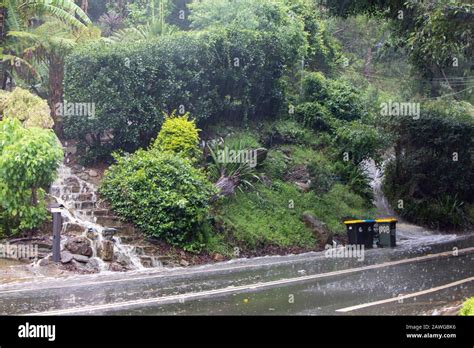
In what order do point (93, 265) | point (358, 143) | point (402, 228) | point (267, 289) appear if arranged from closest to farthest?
point (267, 289) < point (93, 265) < point (402, 228) < point (358, 143)

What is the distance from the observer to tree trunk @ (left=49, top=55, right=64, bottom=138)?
24.8m

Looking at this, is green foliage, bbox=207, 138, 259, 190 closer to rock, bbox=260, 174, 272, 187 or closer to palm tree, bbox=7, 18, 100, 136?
rock, bbox=260, 174, 272, 187

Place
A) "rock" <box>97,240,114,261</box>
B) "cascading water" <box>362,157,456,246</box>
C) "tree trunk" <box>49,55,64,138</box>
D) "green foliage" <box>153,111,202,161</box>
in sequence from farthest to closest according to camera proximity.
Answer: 1. "tree trunk" <box>49,55,64,138</box>
2. "cascading water" <box>362,157,456,246</box>
3. "green foliage" <box>153,111,202,161</box>
4. "rock" <box>97,240,114,261</box>

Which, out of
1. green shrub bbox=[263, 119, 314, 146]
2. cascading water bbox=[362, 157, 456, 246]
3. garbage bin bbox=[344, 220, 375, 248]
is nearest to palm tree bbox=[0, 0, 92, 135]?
green shrub bbox=[263, 119, 314, 146]

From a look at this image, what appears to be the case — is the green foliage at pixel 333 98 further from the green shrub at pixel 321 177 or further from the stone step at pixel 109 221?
the stone step at pixel 109 221

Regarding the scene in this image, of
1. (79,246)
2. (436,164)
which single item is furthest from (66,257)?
(436,164)

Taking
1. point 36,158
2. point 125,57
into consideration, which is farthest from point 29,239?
point 125,57

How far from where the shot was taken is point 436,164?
1097 inches

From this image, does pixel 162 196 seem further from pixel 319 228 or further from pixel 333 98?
pixel 333 98

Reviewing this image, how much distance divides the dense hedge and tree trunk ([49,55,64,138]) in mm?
1690

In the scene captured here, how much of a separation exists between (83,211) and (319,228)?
814 cm

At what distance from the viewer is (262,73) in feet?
89.5

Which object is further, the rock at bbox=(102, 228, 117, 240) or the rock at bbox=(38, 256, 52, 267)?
the rock at bbox=(102, 228, 117, 240)

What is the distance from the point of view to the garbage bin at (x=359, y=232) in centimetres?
2191
